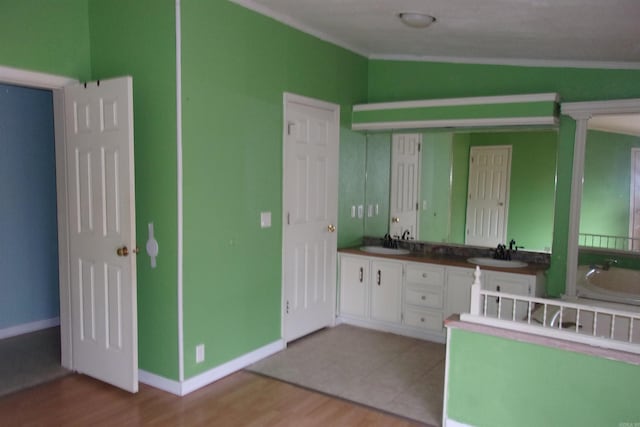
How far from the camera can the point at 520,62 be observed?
13.1 feet

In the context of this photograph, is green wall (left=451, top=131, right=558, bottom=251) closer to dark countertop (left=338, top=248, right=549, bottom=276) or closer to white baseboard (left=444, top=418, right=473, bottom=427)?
dark countertop (left=338, top=248, right=549, bottom=276)

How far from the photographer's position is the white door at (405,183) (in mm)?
4645

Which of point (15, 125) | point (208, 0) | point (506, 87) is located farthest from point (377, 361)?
point (15, 125)

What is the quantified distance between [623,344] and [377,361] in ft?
6.13

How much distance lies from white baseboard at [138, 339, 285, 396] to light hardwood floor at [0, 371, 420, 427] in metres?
0.04

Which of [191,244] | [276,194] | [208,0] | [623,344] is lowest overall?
[623,344]

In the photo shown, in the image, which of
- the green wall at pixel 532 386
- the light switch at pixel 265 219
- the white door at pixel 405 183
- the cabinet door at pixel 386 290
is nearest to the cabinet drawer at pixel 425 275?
the cabinet door at pixel 386 290

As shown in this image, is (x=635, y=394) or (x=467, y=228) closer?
(x=635, y=394)

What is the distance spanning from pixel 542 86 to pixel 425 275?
1772 millimetres

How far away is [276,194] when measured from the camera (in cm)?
378

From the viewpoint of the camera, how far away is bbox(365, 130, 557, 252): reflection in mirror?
3945mm

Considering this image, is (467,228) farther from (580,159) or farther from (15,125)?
(15,125)

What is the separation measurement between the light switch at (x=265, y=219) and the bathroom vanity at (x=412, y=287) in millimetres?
1065

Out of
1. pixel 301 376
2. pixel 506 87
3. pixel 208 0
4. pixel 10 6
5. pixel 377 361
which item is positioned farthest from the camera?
pixel 506 87
